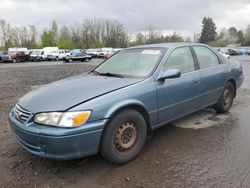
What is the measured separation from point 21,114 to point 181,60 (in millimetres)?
2712

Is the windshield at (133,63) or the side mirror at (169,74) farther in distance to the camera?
the windshield at (133,63)

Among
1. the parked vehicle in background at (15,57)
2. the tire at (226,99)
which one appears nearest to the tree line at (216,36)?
the parked vehicle in background at (15,57)

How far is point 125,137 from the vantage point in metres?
3.39

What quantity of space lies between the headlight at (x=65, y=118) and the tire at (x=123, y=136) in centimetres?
35

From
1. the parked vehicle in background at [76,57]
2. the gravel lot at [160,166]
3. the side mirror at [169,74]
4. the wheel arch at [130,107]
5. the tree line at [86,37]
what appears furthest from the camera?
the tree line at [86,37]

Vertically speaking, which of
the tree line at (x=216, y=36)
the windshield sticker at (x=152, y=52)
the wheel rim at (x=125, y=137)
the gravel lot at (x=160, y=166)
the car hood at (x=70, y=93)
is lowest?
the gravel lot at (x=160, y=166)

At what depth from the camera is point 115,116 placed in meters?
3.16

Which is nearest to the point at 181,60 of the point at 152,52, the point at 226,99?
the point at 152,52

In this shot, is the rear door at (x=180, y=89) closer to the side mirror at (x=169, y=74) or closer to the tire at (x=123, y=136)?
the side mirror at (x=169, y=74)

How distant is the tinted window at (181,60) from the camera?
409 centimetres

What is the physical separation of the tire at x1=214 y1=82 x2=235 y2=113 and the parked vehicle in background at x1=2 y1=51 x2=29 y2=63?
33.9 m

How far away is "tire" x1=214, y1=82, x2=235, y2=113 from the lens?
17.5 ft

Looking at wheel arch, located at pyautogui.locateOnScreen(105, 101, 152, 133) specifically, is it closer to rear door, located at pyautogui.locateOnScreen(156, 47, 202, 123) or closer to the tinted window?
rear door, located at pyautogui.locateOnScreen(156, 47, 202, 123)

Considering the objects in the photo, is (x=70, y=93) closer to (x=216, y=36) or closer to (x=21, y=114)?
(x=21, y=114)
